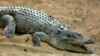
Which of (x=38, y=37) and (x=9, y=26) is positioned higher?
(x=9, y=26)

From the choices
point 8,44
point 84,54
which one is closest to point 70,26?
point 84,54

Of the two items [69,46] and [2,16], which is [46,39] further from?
[2,16]

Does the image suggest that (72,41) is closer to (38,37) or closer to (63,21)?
(38,37)

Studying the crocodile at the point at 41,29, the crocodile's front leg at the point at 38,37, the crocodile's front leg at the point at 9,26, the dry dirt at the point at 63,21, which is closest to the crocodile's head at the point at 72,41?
the crocodile at the point at 41,29

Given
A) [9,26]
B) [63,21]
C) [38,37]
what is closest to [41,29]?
[38,37]

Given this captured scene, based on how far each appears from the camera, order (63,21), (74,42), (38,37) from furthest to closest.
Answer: (63,21) < (38,37) < (74,42)

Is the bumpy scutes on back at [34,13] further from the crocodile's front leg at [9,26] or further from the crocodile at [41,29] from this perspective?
the crocodile's front leg at [9,26]
